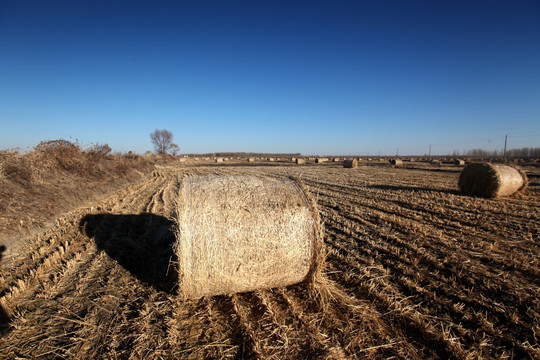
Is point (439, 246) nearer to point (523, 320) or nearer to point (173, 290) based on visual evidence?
point (523, 320)

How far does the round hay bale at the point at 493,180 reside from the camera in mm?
10531

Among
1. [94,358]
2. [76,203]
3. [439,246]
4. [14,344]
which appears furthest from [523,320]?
[76,203]

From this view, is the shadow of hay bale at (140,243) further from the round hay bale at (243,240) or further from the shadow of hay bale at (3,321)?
the shadow of hay bale at (3,321)

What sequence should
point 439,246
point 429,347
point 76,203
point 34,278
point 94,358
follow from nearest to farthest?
1. point 94,358
2. point 429,347
3. point 34,278
4. point 439,246
5. point 76,203

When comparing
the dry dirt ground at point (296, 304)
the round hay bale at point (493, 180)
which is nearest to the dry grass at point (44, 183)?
the dry dirt ground at point (296, 304)

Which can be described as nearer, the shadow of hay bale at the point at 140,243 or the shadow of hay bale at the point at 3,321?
the shadow of hay bale at the point at 3,321

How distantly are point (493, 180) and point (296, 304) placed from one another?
11.6 meters

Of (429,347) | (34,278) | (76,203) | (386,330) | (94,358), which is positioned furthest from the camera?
(76,203)

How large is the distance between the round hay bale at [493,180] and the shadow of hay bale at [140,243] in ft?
Result: 41.9

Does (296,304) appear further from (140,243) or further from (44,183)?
(44,183)

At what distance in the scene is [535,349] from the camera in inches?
107

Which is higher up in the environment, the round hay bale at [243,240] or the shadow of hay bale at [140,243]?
the round hay bale at [243,240]

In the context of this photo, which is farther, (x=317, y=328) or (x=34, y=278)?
(x=34, y=278)

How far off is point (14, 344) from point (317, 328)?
11.3 feet
